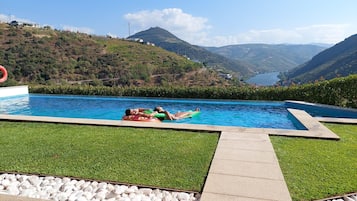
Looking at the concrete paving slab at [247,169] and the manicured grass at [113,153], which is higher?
the concrete paving slab at [247,169]

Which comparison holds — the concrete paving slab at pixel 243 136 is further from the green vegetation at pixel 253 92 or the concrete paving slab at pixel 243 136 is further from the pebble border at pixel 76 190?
the green vegetation at pixel 253 92

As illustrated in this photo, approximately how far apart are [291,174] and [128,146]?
3176 mm

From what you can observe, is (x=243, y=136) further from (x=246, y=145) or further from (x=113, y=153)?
(x=113, y=153)

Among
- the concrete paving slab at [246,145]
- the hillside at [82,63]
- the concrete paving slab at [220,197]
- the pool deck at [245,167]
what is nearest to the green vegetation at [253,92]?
the pool deck at [245,167]

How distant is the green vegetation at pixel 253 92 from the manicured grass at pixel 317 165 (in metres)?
6.71

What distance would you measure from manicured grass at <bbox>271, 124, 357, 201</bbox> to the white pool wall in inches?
796

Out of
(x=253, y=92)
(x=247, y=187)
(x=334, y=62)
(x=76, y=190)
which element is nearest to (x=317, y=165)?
(x=247, y=187)

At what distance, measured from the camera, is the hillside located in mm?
37562

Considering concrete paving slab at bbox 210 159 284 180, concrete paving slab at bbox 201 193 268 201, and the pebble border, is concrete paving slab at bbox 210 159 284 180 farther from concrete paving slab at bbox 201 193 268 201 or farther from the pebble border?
the pebble border

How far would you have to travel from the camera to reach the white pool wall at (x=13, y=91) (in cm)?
1999

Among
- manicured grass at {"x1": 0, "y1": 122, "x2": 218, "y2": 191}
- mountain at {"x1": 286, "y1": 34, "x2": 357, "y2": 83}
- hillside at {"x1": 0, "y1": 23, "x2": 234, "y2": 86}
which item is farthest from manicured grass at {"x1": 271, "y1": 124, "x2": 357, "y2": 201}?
mountain at {"x1": 286, "y1": 34, "x2": 357, "y2": 83}

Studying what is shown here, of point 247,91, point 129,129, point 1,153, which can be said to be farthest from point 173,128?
point 247,91

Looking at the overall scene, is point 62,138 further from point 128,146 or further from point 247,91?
point 247,91

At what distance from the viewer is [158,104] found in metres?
16.2
